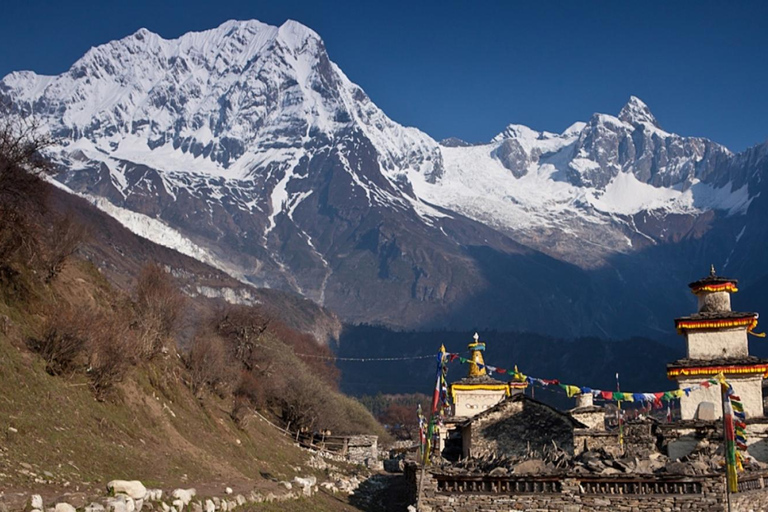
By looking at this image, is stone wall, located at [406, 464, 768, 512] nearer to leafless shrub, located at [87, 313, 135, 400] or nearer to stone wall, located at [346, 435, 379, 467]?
leafless shrub, located at [87, 313, 135, 400]

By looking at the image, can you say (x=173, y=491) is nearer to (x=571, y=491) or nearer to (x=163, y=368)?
(x=571, y=491)

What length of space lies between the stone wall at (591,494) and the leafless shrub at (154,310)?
15.8 m

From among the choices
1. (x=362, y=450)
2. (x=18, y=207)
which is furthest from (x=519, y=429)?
(x=362, y=450)

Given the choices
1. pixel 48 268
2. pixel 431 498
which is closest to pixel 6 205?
pixel 48 268

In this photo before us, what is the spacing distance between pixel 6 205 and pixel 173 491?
1651cm

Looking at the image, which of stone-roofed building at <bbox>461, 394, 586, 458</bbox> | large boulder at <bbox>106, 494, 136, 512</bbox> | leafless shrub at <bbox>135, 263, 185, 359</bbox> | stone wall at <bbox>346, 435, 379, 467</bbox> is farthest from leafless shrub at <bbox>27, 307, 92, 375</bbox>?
stone wall at <bbox>346, 435, 379, 467</bbox>

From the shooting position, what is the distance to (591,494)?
27891 millimetres

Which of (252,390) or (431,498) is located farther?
(252,390)

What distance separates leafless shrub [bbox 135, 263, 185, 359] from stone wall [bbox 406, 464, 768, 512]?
15802mm

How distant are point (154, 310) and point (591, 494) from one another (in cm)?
2546

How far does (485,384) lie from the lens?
52.7 metres

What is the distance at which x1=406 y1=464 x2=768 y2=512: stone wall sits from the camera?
90.3 feet

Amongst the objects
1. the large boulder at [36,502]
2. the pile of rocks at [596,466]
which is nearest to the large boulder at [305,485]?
the pile of rocks at [596,466]

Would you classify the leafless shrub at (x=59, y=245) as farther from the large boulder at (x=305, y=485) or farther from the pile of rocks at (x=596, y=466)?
the pile of rocks at (x=596, y=466)
